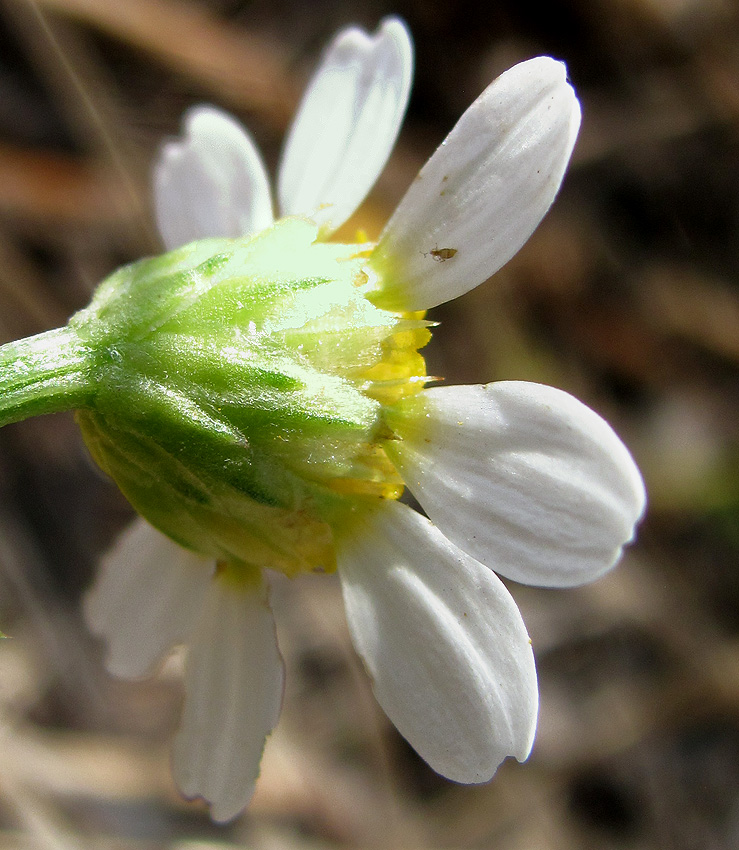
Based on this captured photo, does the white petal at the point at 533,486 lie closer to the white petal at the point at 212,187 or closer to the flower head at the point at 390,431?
the flower head at the point at 390,431

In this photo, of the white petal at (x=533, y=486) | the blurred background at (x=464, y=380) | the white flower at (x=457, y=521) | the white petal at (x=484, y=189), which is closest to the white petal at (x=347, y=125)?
the white flower at (x=457, y=521)

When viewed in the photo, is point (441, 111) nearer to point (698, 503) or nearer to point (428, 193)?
point (698, 503)

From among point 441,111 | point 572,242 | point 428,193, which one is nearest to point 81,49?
point 441,111

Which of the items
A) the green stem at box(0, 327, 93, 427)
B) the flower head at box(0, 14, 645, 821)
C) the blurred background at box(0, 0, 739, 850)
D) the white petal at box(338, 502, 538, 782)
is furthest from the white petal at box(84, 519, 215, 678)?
the blurred background at box(0, 0, 739, 850)

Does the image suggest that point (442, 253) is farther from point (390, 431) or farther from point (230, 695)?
point (230, 695)

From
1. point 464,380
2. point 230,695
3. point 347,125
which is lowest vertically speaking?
point 464,380

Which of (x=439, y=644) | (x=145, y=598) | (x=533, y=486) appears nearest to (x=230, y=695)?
(x=145, y=598)

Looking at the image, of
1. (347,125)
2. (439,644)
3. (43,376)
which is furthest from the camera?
(347,125)
